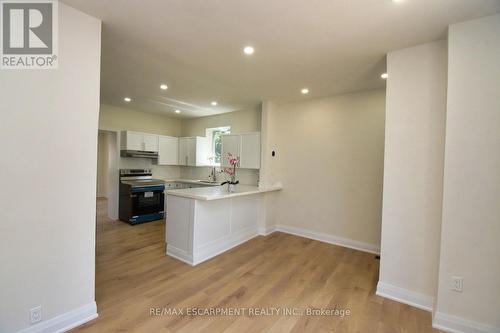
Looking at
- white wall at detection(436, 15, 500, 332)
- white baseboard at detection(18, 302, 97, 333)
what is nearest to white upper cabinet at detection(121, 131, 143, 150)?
white baseboard at detection(18, 302, 97, 333)

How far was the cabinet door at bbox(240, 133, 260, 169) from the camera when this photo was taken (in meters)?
4.67

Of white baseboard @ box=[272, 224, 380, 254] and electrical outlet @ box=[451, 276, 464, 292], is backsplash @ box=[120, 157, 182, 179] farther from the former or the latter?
electrical outlet @ box=[451, 276, 464, 292]

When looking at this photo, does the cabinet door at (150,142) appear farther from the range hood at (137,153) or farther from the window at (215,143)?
the window at (215,143)

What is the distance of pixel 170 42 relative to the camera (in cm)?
238

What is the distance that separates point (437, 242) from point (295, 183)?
261 cm

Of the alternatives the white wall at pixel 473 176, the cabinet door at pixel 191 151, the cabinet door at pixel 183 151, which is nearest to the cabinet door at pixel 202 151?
the cabinet door at pixel 191 151

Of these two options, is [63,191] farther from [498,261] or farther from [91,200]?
[498,261]

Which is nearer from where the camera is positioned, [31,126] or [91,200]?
[31,126]

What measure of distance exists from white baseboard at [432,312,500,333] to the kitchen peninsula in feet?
8.59

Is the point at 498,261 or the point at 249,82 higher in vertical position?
the point at 249,82

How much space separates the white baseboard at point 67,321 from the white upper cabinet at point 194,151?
13.7 feet

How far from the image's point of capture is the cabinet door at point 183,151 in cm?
619

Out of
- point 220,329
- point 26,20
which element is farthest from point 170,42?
point 220,329

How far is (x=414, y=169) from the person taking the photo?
91.4 inches
